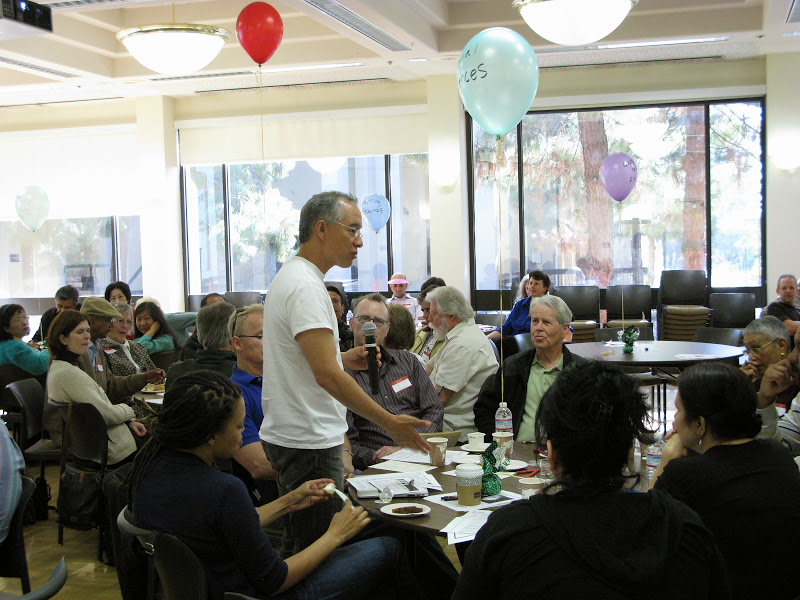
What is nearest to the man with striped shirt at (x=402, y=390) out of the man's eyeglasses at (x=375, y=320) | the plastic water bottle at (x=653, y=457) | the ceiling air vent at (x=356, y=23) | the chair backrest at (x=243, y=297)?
the man's eyeglasses at (x=375, y=320)

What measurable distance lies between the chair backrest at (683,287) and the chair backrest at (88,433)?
800 cm

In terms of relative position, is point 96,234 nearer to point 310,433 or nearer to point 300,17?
point 300,17

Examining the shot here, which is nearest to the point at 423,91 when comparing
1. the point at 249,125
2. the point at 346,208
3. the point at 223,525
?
the point at 249,125

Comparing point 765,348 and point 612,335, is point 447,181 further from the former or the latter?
point 765,348

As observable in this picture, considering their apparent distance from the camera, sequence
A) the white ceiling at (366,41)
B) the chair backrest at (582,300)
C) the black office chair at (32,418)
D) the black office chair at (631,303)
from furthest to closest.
A: the black office chair at (631,303)
the chair backrest at (582,300)
the white ceiling at (366,41)
the black office chair at (32,418)

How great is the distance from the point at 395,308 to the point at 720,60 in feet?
27.0

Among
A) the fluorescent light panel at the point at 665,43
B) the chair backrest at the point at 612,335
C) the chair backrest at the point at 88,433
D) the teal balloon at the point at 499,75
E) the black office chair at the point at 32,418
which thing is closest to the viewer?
the chair backrest at the point at 88,433

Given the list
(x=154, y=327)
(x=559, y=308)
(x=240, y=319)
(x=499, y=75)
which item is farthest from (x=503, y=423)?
(x=154, y=327)

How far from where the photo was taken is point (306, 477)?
2604mm

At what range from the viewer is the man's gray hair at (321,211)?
2719 millimetres

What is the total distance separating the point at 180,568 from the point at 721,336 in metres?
6.02

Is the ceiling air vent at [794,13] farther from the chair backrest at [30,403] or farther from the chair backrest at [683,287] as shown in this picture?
the chair backrest at [30,403]

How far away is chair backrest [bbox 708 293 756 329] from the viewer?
31.9ft

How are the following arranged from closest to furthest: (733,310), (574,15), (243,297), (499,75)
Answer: (499,75) < (574,15) < (733,310) < (243,297)
